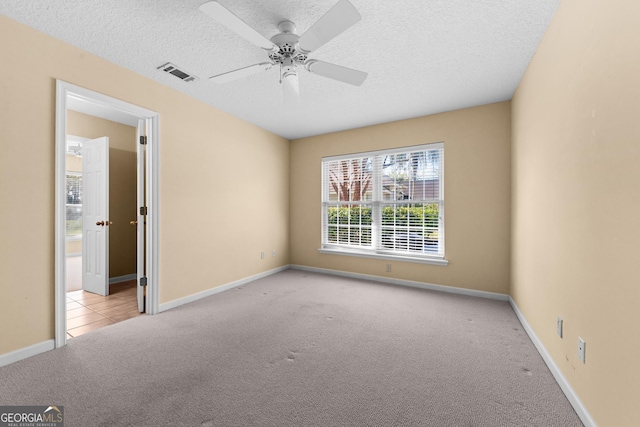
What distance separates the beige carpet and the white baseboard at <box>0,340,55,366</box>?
0.06 meters

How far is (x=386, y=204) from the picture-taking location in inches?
169

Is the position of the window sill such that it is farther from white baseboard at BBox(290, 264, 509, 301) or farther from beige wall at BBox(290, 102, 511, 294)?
white baseboard at BBox(290, 264, 509, 301)

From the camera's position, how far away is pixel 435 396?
162cm

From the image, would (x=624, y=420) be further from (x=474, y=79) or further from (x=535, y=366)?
(x=474, y=79)

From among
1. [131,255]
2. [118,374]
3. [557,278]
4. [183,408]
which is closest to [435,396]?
[557,278]

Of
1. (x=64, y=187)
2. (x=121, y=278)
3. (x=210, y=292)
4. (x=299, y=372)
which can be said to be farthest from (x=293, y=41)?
(x=121, y=278)

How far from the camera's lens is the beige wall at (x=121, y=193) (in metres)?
4.23

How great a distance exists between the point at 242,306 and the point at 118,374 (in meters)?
1.41

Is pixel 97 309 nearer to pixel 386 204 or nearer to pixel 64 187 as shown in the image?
pixel 64 187

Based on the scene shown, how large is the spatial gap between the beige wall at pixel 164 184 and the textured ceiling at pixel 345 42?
0.21 meters

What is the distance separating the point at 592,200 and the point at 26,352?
3958 mm

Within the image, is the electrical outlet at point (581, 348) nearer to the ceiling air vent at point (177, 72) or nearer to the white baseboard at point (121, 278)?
the ceiling air vent at point (177, 72)

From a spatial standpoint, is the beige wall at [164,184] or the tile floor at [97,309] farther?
the tile floor at [97,309]
